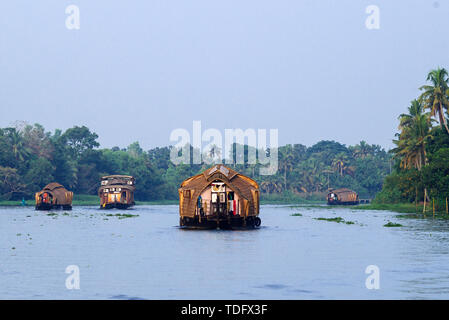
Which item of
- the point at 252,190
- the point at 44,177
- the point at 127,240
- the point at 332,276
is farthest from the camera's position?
the point at 44,177

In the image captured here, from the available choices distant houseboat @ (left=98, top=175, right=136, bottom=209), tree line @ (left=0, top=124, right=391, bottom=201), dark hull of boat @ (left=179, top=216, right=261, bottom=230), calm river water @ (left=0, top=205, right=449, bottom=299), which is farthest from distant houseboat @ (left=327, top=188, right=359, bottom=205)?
calm river water @ (left=0, top=205, right=449, bottom=299)

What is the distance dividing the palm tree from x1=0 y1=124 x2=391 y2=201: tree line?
75.1m

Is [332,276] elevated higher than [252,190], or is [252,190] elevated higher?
[252,190]

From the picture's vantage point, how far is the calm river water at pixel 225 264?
22.5m

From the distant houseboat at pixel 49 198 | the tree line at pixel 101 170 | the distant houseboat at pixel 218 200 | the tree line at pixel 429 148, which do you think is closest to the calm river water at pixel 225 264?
the distant houseboat at pixel 218 200

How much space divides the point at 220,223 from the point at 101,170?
356 feet

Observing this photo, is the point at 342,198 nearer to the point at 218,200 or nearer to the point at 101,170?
the point at 101,170

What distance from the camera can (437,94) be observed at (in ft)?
289

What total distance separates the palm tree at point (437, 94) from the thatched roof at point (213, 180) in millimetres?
41472

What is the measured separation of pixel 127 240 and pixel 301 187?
146631 mm

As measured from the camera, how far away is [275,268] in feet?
96.0

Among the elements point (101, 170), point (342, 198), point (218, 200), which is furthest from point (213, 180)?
point (101, 170)
